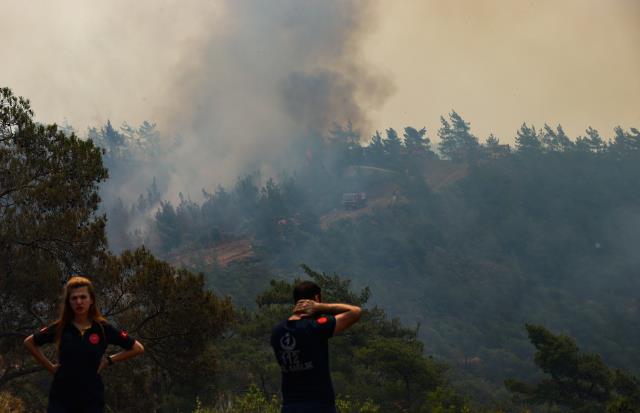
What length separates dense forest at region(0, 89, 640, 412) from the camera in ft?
44.9

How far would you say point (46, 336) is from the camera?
4844 mm

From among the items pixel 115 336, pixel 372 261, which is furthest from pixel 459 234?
pixel 115 336

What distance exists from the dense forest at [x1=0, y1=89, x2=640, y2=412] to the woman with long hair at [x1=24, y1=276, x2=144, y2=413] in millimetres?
7352

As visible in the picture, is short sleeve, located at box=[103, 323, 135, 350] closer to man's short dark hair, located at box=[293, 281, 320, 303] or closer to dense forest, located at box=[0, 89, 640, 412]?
man's short dark hair, located at box=[293, 281, 320, 303]

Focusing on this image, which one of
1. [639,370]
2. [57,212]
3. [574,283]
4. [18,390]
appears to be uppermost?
[57,212]

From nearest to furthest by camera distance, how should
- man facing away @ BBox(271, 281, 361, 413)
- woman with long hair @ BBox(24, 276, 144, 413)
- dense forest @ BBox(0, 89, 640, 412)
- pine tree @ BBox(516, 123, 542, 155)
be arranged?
man facing away @ BBox(271, 281, 361, 413), woman with long hair @ BBox(24, 276, 144, 413), dense forest @ BBox(0, 89, 640, 412), pine tree @ BBox(516, 123, 542, 155)

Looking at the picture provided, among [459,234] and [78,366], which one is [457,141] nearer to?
[459,234]

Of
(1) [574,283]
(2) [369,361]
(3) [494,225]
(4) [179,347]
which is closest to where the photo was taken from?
(4) [179,347]

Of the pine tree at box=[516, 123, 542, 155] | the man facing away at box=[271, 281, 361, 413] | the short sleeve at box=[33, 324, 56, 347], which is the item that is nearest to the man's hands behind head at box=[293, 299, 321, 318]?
the man facing away at box=[271, 281, 361, 413]

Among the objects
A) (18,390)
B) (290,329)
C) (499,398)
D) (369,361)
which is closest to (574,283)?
(499,398)

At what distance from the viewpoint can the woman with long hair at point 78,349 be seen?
4.60 m

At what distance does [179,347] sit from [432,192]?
142550mm

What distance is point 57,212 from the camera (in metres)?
13.8

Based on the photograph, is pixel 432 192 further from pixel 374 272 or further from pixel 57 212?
pixel 57 212
